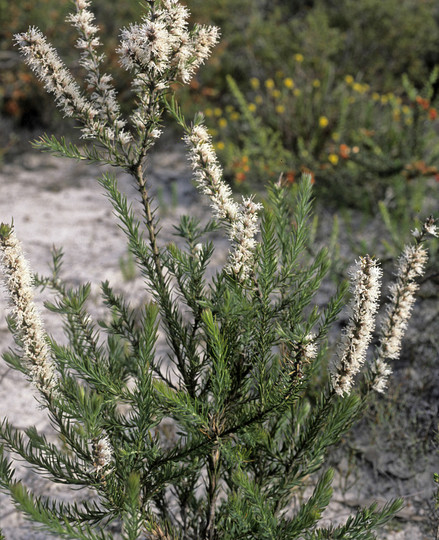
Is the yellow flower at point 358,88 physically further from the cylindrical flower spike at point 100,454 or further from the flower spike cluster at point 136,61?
the cylindrical flower spike at point 100,454

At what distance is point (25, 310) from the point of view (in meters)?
1.31

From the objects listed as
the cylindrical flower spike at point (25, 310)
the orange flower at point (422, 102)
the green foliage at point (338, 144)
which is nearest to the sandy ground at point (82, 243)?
the green foliage at point (338, 144)

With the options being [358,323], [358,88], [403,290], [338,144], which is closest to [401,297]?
[403,290]

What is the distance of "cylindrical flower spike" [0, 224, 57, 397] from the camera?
127 cm

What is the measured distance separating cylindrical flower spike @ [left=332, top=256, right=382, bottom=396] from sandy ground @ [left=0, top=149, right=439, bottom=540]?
110 cm

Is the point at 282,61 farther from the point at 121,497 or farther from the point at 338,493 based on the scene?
the point at 121,497

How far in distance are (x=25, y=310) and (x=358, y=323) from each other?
2.67 ft

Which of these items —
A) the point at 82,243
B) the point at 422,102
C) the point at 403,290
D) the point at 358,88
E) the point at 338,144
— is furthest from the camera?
the point at 358,88

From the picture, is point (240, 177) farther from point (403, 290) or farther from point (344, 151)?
point (403, 290)

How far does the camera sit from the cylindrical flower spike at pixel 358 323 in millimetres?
1296

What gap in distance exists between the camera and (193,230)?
174 cm

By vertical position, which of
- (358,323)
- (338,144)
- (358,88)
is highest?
(358,88)

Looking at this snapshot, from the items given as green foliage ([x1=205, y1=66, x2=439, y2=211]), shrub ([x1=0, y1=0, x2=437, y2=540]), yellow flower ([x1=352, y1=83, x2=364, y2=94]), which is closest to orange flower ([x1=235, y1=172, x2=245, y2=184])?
green foliage ([x1=205, y1=66, x2=439, y2=211])

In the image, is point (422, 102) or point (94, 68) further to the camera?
point (422, 102)
